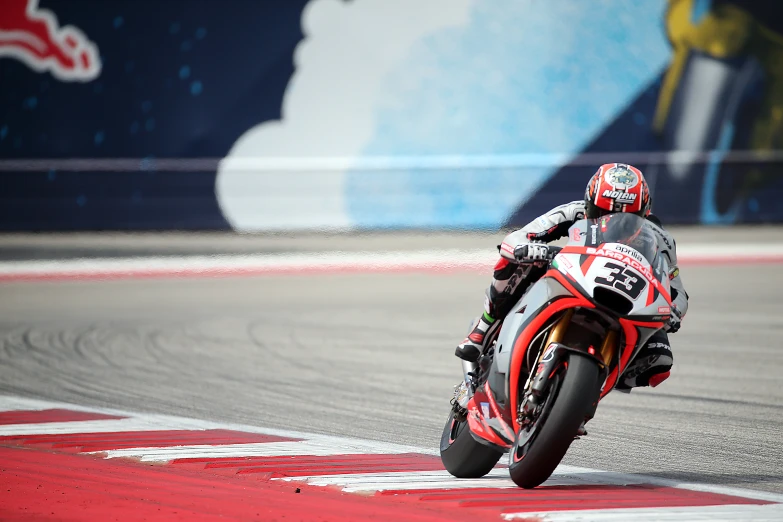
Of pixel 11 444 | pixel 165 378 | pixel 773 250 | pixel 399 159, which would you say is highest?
pixel 11 444

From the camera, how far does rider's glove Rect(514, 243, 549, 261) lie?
4.90 meters

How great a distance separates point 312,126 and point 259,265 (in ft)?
16.1

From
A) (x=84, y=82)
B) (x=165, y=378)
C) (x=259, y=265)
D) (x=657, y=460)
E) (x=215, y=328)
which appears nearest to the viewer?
(x=657, y=460)

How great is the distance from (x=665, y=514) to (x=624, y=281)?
850 millimetres

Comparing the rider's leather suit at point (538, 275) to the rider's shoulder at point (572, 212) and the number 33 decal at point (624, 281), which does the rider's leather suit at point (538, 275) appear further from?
the number 33 decal at point (624, 281)

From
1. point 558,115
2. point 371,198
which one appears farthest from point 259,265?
point 558,115

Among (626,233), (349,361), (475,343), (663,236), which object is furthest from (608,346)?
(349,361)

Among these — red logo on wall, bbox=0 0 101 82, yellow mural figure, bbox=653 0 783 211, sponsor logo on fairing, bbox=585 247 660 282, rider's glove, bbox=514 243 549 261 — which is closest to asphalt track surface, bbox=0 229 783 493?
sponsor logo on fairing, bbox=585 247 660 282

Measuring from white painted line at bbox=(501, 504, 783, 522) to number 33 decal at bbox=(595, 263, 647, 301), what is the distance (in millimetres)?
778

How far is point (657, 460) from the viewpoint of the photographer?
5762mm

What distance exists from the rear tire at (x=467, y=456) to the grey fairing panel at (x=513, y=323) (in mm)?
326

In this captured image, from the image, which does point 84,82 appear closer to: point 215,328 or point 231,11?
point 231,11

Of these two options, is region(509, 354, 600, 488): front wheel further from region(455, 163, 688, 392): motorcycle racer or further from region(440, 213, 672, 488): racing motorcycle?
region(455, 163, 688, 392): motorcycle racer

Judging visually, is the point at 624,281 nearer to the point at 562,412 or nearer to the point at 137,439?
the point at 562,412
